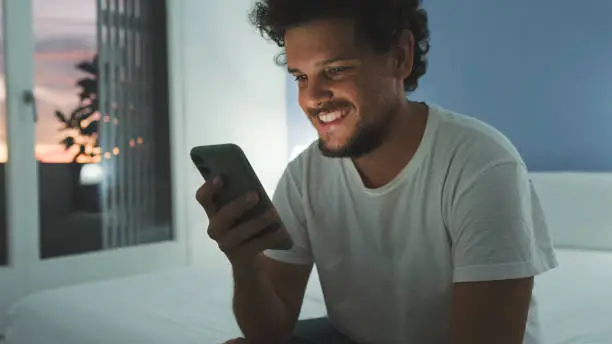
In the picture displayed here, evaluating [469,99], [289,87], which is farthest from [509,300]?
[289,87]

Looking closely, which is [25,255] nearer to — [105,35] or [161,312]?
[105,35]

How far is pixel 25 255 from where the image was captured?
259 cm

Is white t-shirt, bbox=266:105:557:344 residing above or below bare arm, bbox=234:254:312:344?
above

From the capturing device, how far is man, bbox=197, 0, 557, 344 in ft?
2.83

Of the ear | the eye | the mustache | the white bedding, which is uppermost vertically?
the ear

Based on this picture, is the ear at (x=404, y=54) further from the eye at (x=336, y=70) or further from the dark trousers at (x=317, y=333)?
the dark trousers at (x=317, y=333)

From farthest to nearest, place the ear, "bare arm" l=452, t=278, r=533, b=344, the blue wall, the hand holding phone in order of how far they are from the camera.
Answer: the blue wall → the ear → the hand holding phone → "bare arm" l=452, t=278, r=533, b=344

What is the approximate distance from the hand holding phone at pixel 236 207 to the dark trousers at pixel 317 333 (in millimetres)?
182

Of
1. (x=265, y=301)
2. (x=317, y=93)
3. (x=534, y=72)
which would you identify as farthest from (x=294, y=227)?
(x=534, y=72)

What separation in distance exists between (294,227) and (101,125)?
193cm

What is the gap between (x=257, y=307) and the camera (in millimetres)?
1049

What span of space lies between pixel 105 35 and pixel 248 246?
215cm

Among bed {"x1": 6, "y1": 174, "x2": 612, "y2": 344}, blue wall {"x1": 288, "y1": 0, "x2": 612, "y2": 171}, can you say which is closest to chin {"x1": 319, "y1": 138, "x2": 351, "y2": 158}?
bed {"x1": 6, "y1": 174, "x2": 612, "y2": 344}

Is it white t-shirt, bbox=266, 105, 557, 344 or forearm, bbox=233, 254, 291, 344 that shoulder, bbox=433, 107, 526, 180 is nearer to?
white t-shirt, bbox=266, 105, 557, 344
